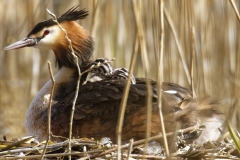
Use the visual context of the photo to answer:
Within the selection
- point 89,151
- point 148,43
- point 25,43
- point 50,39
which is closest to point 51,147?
point 89,151

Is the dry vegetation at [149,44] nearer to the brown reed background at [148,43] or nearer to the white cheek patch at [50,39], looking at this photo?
the brown reed background at [148,43]

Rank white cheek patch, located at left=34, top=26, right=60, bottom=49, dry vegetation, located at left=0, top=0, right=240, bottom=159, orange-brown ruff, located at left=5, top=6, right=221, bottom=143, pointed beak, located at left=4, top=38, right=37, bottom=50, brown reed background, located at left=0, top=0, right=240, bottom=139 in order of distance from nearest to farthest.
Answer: dry vegetation, located at left=0, top=0, right=240, bottom=159
brown reed background, located at left=0, top=0, right=240, bottom=139
orange-brown ruff, located at left=5, top=6, right=221, bottom=143
pointed beak, located at left=4, top=38, right=37, bottom=50
white cheek patch, located at left=34, top=26, right=60, bottom=49

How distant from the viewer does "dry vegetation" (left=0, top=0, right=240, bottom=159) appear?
3.58 meters

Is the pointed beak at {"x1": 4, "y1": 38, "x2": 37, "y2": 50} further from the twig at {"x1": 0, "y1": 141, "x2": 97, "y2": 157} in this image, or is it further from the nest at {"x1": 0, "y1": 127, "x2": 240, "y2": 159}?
the twig at {"x1": 0, "y1": 141, "x2": 97, "y2": 157}

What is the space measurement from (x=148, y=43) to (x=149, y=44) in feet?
0.45

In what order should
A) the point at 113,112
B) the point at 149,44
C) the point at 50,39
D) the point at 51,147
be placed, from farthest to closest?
the point at 149,44 → the point at 50,39 → the point at 113,112 → the point at 51,147

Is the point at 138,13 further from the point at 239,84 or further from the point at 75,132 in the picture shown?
the point at 75,132

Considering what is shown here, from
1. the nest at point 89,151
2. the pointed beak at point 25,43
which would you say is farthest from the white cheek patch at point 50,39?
the nest at point 89,151

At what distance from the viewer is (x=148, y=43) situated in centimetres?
601

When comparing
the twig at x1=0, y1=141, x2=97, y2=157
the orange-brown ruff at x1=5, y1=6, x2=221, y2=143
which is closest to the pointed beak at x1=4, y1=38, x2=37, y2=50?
the orange-brown ruff at x1=5, y1=6, x2=221, y2=143

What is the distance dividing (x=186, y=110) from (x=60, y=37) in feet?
5.36

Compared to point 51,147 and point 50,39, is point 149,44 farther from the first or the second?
point 51,147

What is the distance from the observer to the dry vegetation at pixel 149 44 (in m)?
3.58

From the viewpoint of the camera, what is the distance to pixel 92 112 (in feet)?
14.2
